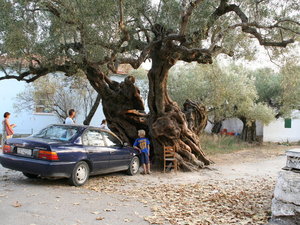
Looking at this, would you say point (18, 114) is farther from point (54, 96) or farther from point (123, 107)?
point (123, 107)

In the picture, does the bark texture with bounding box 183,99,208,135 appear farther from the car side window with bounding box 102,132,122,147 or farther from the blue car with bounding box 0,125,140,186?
the blue car with bounding box 0,125,140,186

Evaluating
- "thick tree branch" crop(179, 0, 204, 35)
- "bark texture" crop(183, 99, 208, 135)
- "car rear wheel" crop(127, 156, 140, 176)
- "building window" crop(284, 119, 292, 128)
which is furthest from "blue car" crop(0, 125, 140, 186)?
"building window" crop(284, 119, 292, 128)

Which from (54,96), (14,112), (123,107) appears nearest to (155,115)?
(123,107)

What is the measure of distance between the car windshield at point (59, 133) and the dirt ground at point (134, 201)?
46.4 inches

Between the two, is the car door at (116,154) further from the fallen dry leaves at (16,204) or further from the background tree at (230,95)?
the background tree at (230,95)

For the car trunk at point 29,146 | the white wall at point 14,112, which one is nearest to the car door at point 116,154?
the car trunk at point 29,146

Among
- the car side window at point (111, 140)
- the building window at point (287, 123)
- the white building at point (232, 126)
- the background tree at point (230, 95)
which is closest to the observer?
the car side window at point (111, 140)

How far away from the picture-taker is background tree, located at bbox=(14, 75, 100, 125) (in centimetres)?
2131

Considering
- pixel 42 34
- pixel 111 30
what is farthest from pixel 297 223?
pixel 42 34

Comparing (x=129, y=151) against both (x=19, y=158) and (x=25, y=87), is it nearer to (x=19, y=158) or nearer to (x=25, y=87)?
(x=19, y=158)

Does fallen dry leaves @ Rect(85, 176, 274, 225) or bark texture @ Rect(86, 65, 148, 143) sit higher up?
bark texture @ Rect(86, 65, 148, 143)

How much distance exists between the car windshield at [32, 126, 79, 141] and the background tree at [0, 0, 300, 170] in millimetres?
2399

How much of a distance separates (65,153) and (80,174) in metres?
0.82

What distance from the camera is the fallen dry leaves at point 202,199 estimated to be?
6.06 m
